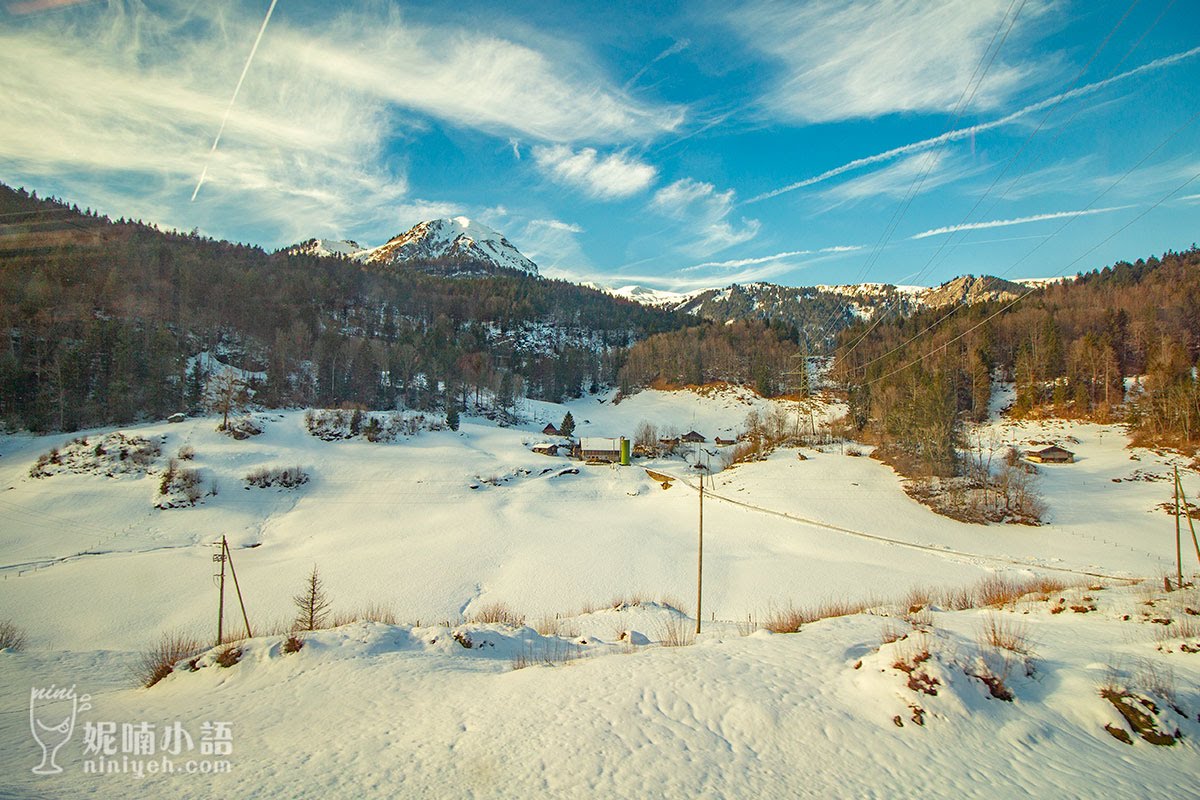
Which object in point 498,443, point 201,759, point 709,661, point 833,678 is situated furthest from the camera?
point 498,443

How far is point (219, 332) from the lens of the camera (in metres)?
93.1

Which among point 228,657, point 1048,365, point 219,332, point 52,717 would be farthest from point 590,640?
point 219,332

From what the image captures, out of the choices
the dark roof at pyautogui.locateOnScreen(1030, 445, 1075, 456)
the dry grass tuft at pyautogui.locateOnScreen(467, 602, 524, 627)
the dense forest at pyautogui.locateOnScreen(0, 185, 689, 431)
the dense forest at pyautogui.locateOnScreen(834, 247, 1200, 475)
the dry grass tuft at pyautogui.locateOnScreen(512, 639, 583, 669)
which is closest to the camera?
the dry grass tuft at pyautogui.locateOnScreen(512, 639, 583, 669)

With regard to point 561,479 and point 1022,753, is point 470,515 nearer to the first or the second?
point 561,479

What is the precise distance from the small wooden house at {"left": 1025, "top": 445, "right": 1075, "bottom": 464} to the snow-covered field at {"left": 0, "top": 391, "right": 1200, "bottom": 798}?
6.03 m

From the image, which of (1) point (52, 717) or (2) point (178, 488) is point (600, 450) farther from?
(1) point (52, 717)

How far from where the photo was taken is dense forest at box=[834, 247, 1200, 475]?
2009 inches

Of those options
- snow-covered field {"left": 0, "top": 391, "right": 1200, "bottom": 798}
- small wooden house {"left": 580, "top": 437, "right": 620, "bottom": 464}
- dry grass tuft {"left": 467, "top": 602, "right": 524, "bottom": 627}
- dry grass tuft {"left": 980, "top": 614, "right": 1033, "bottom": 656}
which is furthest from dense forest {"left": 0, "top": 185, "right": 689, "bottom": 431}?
dry grass tuft {"left": 980, "top": 614, "right": 1033, "bottom": 656}

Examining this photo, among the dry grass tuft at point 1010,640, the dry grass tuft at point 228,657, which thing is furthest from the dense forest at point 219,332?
the dry grass tuft at point 1010,640

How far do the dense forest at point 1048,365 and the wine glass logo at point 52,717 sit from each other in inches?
2080

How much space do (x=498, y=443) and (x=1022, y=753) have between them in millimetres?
61701

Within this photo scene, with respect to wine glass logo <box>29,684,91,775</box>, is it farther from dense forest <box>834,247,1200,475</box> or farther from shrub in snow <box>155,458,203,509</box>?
dense forest <box>834,247,1200,475</box>

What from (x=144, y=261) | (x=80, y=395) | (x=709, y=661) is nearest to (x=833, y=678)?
(x=709, y=661)

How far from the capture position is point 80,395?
59000mm
